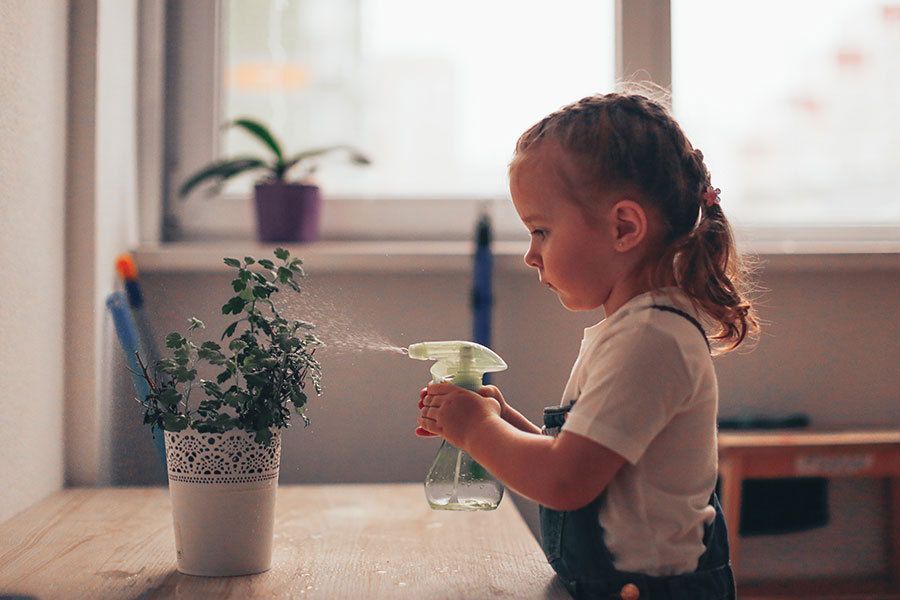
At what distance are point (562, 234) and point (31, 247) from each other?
68 centimetres

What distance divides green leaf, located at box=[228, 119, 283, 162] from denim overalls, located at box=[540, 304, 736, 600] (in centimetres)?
94

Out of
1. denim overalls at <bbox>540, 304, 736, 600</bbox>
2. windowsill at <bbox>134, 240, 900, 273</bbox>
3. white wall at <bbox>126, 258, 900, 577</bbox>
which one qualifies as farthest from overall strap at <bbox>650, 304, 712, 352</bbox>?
windowsill at <bbox>134, 240, 900, 273</bbox>

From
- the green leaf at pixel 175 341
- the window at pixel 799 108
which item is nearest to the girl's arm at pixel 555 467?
the green leaf at pixel 175 341

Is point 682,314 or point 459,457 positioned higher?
point 682,314

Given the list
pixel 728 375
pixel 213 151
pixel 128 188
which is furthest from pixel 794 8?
pixel 128 188

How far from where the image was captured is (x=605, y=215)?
2.92 feet

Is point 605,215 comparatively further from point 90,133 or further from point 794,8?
point 794,8

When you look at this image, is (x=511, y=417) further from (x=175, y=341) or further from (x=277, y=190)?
(x=277, y=190)

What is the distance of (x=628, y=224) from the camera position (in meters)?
0.89

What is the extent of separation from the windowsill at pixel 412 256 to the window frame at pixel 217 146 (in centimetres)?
3

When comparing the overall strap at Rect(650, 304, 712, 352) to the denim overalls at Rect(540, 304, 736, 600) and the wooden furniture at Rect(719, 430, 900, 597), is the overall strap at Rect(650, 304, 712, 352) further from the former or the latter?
the wooden furniture at Rect(719, 430, 900, 597)

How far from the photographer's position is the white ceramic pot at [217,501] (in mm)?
899

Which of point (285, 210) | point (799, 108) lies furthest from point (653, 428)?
point (799, 108)

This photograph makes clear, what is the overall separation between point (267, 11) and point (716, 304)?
3.82ft
